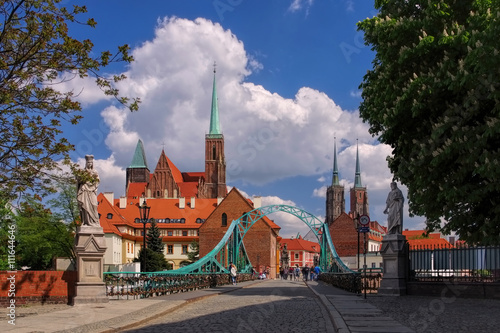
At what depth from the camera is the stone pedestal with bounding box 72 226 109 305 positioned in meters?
16.5

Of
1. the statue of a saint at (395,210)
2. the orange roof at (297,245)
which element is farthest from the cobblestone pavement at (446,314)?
the orange roof at (297,245)

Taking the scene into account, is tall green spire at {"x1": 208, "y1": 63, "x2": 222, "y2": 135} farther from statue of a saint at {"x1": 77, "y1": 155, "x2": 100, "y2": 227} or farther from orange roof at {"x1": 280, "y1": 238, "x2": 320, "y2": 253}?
statue of a saint at {"x1": 77, "y1": 155, "x2": 100, "y2": 227}

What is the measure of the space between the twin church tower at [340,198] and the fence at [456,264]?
15435cm

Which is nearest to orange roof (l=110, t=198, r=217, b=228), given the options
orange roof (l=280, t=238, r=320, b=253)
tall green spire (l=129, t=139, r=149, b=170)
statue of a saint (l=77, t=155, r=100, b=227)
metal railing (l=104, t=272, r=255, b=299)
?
tall green spire (l=129, t=139, r=149, b=170)

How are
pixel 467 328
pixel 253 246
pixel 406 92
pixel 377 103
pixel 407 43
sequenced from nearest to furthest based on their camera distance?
1. pixel 467 328
2. pixel 406 92
3. pixel 407 43
4. pixel 377 103
5. pixel 253 246

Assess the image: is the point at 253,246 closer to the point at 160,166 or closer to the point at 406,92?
the point at 160,166

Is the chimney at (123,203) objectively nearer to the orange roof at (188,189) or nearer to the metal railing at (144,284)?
the orange roof at (188,189)

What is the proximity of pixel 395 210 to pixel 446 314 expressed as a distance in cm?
825

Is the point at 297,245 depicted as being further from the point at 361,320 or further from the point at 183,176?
the point at 361,320

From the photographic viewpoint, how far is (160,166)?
428 ft

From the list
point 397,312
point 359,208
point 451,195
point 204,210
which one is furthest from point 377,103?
point 359,208

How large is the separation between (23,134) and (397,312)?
969 centimetres

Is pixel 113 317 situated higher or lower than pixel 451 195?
lower

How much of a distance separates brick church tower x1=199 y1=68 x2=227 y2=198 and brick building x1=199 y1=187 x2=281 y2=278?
4773 cm
